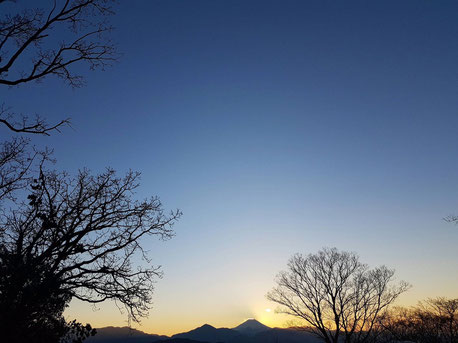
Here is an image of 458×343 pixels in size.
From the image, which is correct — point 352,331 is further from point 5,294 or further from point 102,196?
point 5,294

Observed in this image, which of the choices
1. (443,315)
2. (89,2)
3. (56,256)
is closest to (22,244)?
(56,256)

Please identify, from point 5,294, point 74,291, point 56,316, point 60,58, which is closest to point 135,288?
point 74,291

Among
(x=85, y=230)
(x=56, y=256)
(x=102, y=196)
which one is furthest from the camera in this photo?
(x=102, y=196)

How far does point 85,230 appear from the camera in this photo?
10.7 m

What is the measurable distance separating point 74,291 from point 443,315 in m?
51.6

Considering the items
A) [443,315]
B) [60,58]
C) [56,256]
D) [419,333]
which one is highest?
[60,58]

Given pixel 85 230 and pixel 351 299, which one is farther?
pixel 351 299

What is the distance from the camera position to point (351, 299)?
83.8 ft

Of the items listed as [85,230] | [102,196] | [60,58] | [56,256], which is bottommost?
[56,256]

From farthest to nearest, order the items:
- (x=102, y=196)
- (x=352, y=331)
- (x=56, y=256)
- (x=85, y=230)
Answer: (x=352, y=331) → (x=102, y=196) → (x=85, y=230) → (x=56, y=256)

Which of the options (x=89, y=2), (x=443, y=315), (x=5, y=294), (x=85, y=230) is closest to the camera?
(x=89, y=2)

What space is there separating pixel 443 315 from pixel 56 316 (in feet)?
170

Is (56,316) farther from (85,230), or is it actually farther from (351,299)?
(351,299)

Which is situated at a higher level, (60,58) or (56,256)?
(60,58)
